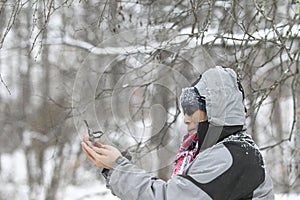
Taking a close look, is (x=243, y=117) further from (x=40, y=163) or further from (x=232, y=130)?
(x=40, y=163)

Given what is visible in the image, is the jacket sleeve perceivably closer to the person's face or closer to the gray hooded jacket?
the gray hooded jacket

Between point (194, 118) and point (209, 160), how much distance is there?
0.14 m

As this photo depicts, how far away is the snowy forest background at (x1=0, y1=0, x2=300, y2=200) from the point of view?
183 cm

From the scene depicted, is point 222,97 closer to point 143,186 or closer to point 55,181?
point 143,186

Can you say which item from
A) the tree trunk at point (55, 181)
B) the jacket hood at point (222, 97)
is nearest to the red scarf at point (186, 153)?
the jacket hood at point (222, 97)

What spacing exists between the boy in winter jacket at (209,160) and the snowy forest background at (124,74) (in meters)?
0.09

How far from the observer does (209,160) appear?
64.1 inches

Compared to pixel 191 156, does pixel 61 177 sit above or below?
below

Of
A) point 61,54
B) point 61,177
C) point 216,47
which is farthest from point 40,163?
point 216,47

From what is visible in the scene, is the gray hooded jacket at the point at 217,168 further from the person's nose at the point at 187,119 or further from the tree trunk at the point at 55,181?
the tree trunk at the point at 55,181

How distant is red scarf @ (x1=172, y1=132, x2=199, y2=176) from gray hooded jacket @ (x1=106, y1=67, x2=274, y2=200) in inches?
2.8

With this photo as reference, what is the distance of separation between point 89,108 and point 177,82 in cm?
28

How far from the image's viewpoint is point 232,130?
170 cm

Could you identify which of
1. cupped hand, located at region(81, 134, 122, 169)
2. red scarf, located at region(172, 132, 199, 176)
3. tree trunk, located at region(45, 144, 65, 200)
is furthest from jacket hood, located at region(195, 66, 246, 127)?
tree trunk, located at region(45, 144, 65, 200)
